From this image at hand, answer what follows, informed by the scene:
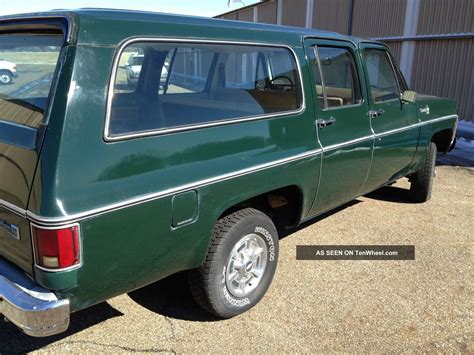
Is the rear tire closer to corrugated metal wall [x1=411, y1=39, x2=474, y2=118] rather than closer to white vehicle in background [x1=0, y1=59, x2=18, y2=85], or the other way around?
white vehicle in background [x1=0, y1=59, x2=18, y2=85]

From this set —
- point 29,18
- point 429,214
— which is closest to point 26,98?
point 29,18

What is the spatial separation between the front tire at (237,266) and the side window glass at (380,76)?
1.86 m

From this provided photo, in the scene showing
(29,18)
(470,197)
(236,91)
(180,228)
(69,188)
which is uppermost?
(29,18)

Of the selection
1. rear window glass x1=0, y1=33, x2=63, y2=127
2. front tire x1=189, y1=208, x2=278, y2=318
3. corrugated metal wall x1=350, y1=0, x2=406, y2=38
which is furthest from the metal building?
rear window glass x1=0, y1=33, x2=63, y2=127

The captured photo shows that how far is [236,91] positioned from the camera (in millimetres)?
3170

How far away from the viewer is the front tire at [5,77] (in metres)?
2.66

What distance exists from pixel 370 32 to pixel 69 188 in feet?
44.1

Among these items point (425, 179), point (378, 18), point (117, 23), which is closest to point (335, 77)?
point (425, 179)

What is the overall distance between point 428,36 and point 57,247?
37.5 ft

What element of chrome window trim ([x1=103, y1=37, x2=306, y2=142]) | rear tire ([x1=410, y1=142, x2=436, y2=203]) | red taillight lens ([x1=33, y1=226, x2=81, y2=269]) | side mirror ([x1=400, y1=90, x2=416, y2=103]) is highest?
chrome window trim ([x1=103, y1=37, x2=306, y2=142])

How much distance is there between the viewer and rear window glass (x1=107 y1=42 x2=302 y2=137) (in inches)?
90.8

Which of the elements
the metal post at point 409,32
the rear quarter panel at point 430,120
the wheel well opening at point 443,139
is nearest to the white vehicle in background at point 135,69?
the rear quarter panel at point 430,120

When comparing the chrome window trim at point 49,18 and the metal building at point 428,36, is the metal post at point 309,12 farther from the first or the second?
the chrome window trim at point 49,18

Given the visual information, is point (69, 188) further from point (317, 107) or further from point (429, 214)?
point (429, 214)
